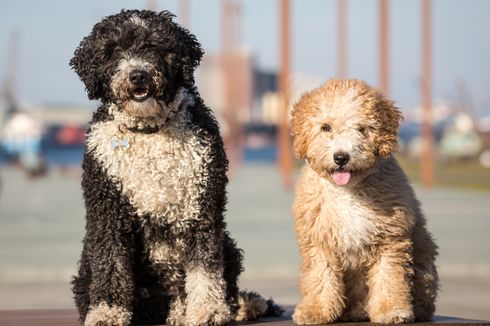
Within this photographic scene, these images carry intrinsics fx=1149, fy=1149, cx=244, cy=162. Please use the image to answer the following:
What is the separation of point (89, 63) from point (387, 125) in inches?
57.6

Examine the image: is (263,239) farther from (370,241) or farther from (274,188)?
(274,188)

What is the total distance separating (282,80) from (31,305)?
2237 centimetres

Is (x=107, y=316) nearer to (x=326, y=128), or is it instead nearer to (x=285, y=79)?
(x=326, y=128)

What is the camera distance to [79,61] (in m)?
5.45

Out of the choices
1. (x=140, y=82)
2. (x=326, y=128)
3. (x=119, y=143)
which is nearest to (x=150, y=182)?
(x=119, y=143)

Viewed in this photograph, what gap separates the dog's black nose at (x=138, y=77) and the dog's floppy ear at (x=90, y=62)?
0.74 feet

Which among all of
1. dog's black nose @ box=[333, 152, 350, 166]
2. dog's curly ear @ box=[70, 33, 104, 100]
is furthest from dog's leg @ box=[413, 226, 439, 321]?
dog's curly ear @ box=[70, 33, 104, 100]

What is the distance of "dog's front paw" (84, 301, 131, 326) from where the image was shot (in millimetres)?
5465

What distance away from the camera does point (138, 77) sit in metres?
5.23

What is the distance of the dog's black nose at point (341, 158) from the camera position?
17.8 ft

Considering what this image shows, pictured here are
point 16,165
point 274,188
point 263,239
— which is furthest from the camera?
point 16,165

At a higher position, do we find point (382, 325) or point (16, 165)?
point (16, 165)

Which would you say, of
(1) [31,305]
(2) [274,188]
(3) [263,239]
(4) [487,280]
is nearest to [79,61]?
(1) [31,305]

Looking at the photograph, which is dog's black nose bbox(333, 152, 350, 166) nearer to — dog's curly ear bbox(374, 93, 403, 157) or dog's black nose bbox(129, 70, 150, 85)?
dog's curly ear bbox(374, 93, 403, 157)
